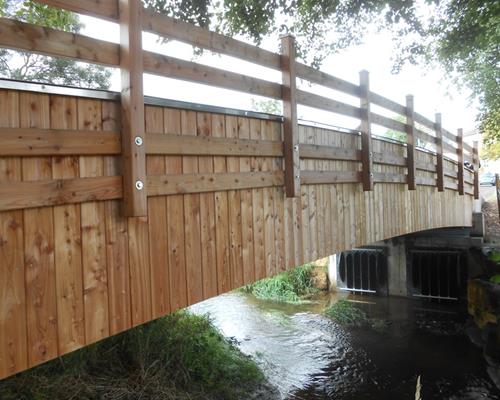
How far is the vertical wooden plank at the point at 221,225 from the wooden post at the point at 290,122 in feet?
2.64

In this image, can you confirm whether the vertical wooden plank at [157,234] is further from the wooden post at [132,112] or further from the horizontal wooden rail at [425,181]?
the horizontal wooden rail at [425,181]

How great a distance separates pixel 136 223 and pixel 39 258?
1.91 feet

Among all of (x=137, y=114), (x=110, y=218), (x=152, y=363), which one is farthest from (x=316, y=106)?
(x=152, y=363)

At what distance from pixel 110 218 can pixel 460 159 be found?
980 centimetres

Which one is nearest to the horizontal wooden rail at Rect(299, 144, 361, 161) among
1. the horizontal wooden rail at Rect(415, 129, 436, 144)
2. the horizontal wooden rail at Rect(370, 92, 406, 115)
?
the horizontal wooden rail at Rect(370, 92, 406, 115)

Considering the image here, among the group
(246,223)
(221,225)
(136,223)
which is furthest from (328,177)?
(136,223)

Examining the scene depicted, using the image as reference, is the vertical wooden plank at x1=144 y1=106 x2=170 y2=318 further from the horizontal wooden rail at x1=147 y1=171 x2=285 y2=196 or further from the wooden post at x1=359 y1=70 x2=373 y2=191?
the wooden post at x1=359 y1=70 x2=373 y2=191

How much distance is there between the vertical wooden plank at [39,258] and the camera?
1939mm

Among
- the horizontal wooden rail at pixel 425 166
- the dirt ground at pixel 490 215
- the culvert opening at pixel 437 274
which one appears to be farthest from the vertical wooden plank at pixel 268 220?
the dirt ground at pixel 490 215

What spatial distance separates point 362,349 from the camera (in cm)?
925

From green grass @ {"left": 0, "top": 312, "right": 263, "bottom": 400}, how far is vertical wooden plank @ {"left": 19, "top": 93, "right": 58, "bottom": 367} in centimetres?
273

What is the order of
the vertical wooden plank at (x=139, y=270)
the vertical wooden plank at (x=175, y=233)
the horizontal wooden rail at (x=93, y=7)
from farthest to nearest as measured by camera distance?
the vertical wooden plank at (x=175, y=233) < the vertical wooden plank at (x=139, y=270) < the horizontal wooden rail at (x=93, y=7)

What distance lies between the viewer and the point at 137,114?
2.31 m

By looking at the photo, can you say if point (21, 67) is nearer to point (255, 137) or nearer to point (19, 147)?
point (255, 137)
